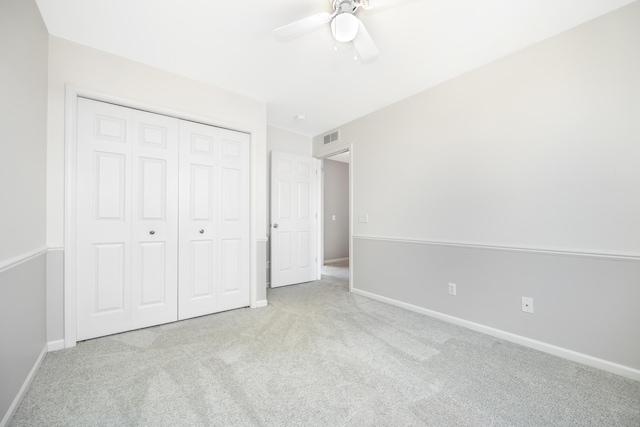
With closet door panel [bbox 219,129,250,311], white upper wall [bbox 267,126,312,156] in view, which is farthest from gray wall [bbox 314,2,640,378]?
closet door panel [bbox 219,129,250,311]

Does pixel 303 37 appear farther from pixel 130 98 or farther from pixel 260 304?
pixel 260 304

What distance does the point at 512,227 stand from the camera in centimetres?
220

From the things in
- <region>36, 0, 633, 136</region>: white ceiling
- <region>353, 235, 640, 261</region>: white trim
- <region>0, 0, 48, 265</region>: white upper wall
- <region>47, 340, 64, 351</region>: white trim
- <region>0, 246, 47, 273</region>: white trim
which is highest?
<region>36, 0, 633, 136</region>: white ceiling

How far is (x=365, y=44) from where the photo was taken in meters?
1.80

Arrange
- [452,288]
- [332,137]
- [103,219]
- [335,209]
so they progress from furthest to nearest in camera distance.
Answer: [335,209] < [332,137] < [452,288] < [103,219]

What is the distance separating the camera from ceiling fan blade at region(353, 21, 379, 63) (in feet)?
5.60

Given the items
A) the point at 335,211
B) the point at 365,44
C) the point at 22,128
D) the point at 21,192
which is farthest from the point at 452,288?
the point at 335,211

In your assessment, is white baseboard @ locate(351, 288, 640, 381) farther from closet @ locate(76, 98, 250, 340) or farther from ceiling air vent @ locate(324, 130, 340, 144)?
ceiling air vent @ locate(324, 130, 340, 144)

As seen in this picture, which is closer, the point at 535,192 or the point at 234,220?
the point at 535,192

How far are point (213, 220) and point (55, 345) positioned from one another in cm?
154

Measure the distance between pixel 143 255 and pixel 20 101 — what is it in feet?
4.55

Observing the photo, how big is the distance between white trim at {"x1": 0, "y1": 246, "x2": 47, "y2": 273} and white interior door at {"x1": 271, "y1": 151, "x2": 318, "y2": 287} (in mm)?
2424

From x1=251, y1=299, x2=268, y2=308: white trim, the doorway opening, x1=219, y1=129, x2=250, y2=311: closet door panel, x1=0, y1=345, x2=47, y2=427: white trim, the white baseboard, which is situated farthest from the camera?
the doorway opening

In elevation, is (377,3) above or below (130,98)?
above
